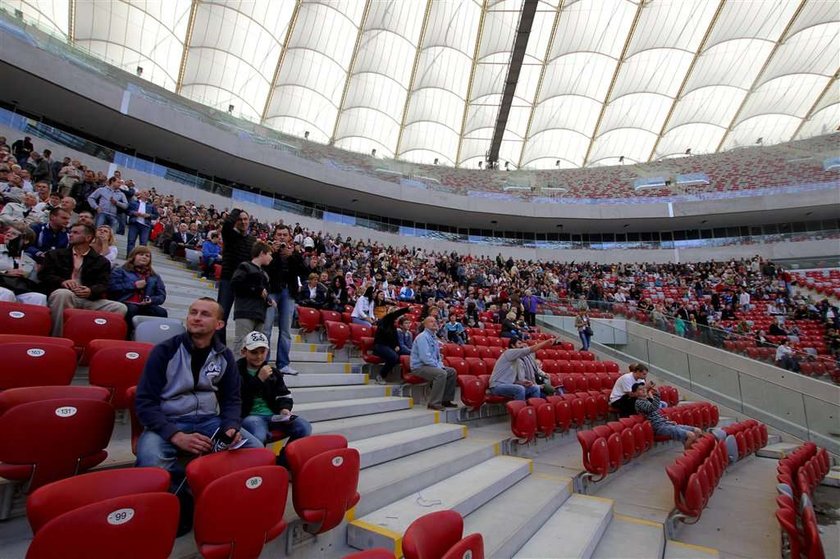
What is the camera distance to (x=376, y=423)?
4270 millimetres

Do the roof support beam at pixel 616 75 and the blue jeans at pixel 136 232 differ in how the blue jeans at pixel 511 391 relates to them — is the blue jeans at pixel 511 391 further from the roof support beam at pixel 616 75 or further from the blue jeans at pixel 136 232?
the roof support beam at pixel 616 75

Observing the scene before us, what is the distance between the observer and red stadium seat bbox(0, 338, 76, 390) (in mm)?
2549

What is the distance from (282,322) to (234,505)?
10.4 feet

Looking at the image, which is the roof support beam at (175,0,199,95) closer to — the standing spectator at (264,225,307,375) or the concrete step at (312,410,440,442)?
the standing spectator at (264,225,307,375)

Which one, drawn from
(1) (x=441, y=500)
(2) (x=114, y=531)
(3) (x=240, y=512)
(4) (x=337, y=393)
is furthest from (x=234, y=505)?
(4) (x=337, y=393)

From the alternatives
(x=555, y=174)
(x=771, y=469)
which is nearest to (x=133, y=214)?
(x=771, y=469)

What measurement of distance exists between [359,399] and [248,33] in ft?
75.0

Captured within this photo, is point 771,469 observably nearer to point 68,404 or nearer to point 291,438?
point 291,438

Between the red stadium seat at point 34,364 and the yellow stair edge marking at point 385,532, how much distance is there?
84.9 inches

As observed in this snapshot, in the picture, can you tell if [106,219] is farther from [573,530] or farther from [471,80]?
[471,80]

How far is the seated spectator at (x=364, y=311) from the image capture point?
24.7 feet

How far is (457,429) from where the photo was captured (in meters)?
4.89

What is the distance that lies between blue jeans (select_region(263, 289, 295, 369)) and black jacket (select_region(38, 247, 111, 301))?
1.54 metres

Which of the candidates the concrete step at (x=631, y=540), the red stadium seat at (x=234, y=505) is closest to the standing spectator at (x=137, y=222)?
the red stadium seat at (x=234, y=505)
